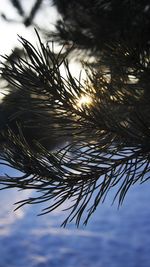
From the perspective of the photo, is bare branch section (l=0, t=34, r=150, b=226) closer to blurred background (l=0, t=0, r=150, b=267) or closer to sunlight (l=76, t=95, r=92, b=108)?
sunlight (l=76, t=95, r=92, b=108)

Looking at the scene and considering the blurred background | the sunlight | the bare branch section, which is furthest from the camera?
the blurred background


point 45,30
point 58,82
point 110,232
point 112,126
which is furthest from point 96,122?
point 110,232

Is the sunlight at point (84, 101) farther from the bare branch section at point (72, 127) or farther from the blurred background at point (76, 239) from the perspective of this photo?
the blurred background at point (76, 239)

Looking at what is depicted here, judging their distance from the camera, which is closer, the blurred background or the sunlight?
the sunlight

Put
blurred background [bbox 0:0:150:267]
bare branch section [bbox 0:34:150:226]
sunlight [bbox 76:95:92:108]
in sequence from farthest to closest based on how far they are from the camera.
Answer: blurred background [bbox 0:0:150:267]
sunlight [bbox 76:95:92:108]
bare branch section [bbox 0:34:150:226]

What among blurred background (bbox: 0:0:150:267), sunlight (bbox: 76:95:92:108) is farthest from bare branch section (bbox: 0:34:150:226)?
blurred background (bbox: 0:0:150:267)

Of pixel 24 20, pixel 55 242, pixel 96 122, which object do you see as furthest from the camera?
pixel 55 242

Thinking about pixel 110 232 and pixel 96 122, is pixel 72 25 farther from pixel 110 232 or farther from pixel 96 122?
pixel 110 232

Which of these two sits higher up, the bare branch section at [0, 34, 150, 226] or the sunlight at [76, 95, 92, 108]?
the sunlight at [76, 95, 92, 108]

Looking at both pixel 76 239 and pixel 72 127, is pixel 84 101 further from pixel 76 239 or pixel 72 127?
pixel 76 239
